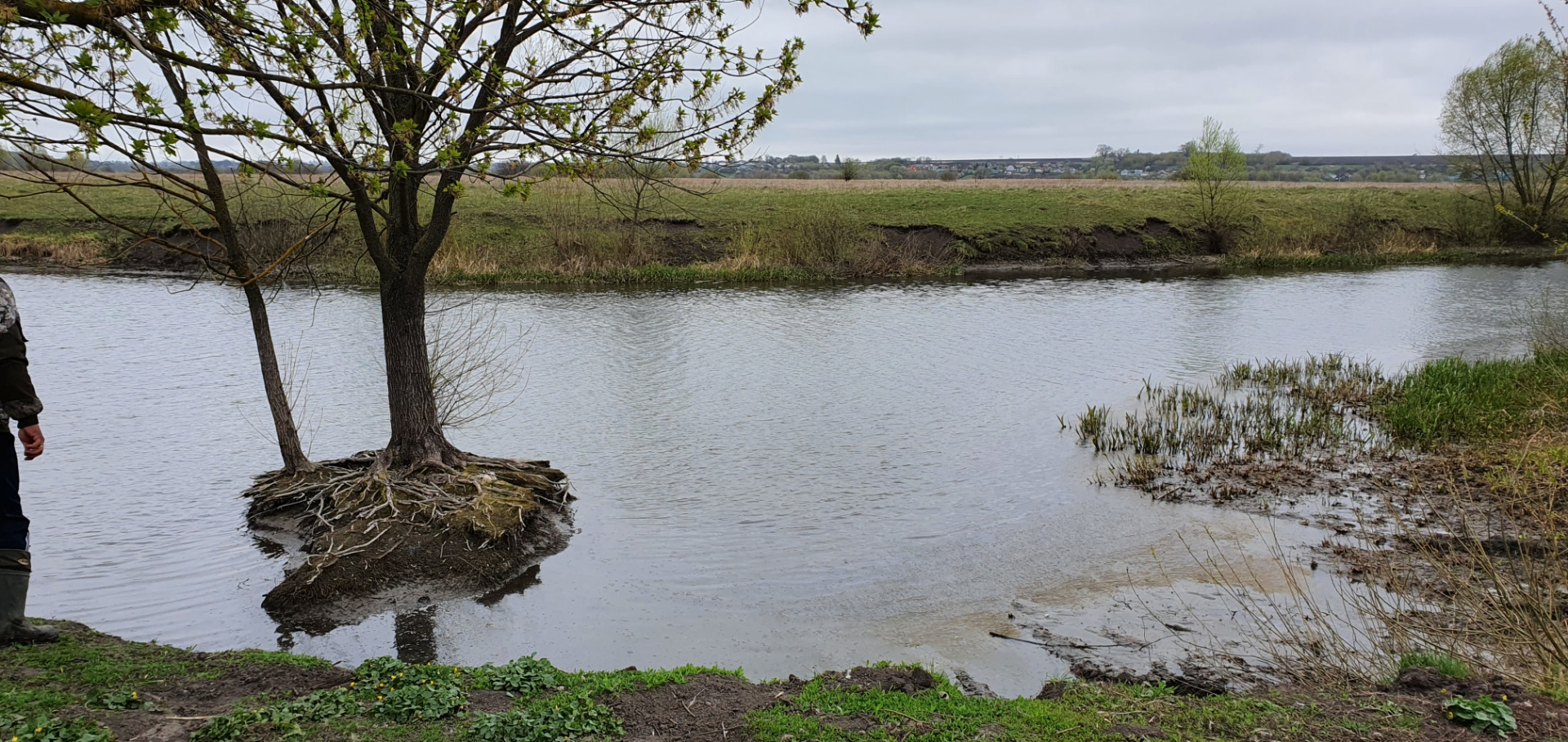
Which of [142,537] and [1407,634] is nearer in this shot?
[1407,634]

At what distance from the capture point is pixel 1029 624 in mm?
8195

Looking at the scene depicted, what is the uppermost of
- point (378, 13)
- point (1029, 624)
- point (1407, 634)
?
point (378, 13)

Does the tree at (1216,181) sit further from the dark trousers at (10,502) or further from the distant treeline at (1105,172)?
the dark trousers at (10,502)

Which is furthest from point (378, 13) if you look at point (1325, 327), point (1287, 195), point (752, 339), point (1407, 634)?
point (1287, 195)

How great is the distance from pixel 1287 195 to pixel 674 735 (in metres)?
61.3

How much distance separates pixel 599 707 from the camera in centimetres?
532

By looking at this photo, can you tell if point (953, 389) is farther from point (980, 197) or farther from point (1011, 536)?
point (980, 197)

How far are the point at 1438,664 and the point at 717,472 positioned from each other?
27.1 feet

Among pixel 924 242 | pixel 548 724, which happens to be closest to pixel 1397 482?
pixel 548 724

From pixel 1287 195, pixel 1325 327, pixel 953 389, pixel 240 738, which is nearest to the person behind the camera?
pixel 240 738

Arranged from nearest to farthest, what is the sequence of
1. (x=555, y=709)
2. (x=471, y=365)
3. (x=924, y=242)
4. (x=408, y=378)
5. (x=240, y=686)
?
(x=555, y=709) < (x=240, y=686) < (x=408, y=378) < (x=471, y=365) < (x=924, y=242)

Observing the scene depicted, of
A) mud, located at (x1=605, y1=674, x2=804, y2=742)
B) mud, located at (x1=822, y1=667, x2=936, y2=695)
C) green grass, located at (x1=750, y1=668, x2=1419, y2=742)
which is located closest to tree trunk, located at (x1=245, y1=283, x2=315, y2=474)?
mud, located at (x1=605, y1=674, x2=804, y2=742)

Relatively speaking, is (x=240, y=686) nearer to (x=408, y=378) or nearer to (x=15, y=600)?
(x=15, y=600)

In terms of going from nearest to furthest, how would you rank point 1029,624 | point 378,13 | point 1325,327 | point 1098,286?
point 378,13
point 1029,624
point 1325,327
point 1098,286
